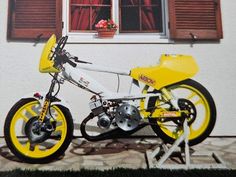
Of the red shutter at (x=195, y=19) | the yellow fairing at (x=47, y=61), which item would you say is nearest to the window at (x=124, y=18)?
the red shutter at (x=195, y=19)

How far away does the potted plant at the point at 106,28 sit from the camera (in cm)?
391

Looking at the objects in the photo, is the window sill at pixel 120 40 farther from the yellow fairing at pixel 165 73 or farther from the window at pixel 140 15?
the yellow fairing at pixel 165 73

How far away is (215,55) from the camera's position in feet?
12.8

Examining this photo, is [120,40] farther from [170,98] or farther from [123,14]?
[170,98]

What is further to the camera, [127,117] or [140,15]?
[140,15]

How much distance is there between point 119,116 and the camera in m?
2.72

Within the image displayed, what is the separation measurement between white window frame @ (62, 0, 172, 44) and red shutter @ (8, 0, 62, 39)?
206 millimetres

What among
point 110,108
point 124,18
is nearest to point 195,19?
point 124,18

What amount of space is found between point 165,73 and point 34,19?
6.70 ft

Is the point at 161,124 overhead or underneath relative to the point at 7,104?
underneath

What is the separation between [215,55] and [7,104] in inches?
115

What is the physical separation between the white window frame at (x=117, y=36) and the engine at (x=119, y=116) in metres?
1.37

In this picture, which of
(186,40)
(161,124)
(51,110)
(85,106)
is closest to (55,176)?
(51,110)

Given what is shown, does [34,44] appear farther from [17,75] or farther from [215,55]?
[215,55]
